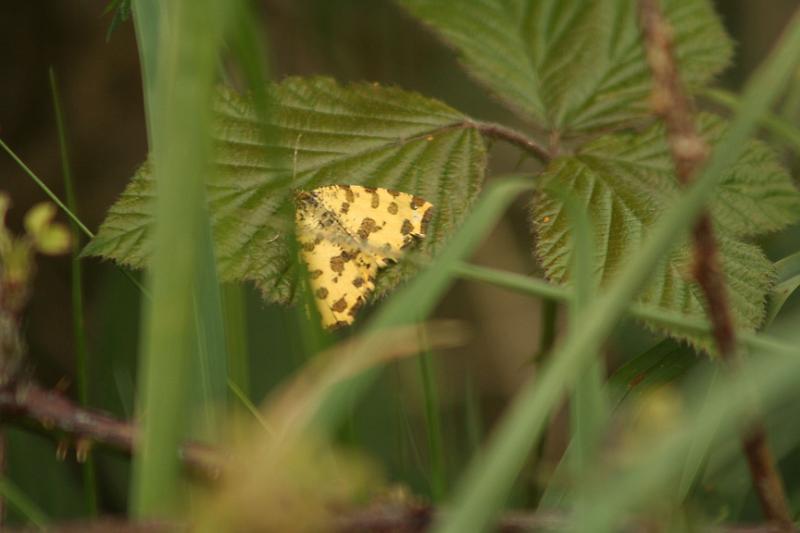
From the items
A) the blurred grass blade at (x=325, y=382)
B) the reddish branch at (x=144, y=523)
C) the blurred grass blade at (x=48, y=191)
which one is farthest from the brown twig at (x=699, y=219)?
the blurred grass blade at (x=48, y=191)

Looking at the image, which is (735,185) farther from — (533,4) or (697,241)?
(697,241)

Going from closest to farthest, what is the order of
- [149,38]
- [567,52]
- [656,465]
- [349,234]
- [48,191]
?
[656,465] → [149,38] → [48,191] → [349,234] → [567,52]

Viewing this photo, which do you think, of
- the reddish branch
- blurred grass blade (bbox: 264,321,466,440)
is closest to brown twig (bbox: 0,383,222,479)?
the reddish branch

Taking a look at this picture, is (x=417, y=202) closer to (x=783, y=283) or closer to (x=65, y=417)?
(x=783, y=283)

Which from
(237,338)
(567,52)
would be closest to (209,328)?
(237,338)

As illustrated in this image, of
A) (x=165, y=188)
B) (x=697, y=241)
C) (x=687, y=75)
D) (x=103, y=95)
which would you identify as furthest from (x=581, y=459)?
(x=103, y=95)
